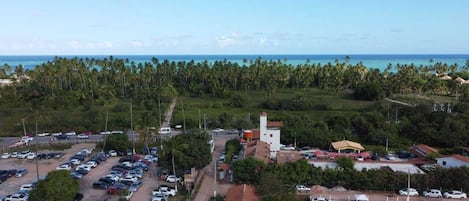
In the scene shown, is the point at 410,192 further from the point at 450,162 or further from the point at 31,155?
the point at 31,155

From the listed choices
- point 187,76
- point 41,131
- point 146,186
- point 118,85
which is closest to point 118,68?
point 118,85

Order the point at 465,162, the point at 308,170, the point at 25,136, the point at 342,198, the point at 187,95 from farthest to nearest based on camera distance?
1. the point at 187,95
2. the point at 25,136
3. the point at 465,162
4. the point at 308,170
5. the point at 342,198

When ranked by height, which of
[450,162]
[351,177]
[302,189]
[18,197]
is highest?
[450,162]

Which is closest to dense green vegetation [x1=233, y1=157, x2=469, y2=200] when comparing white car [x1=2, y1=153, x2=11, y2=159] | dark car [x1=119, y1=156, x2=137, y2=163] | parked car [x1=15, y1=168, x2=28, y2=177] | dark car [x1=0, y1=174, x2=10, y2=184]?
dark car [x1=119, y1=156, x2=137, y2=163]

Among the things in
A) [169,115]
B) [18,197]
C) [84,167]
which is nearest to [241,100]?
[169,115]

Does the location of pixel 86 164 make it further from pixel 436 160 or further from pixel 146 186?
pixel 436 160

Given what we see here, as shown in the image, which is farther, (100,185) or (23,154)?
(23,154)

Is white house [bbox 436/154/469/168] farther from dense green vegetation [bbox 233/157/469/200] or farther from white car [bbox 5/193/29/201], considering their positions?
white car [bbox 5/193/29/201]
